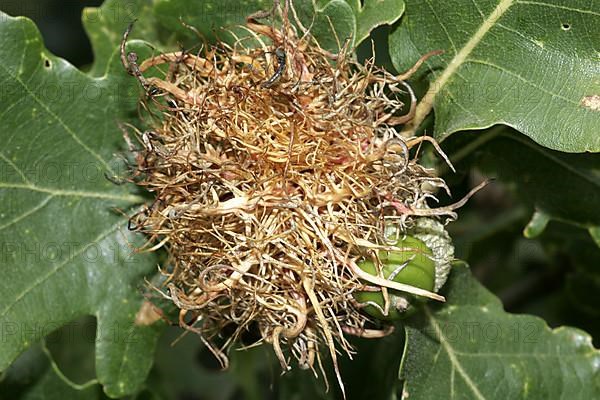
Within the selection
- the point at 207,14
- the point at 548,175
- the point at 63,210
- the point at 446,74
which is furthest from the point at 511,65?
the point at 63,210

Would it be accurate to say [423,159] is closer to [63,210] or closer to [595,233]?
[595,233]

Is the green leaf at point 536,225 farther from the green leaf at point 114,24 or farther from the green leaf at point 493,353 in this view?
the green leaf at point 114,24

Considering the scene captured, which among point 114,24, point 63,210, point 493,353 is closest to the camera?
point 63,210

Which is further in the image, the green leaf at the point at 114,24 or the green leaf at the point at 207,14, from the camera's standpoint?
the green leaf at the point at 114,24

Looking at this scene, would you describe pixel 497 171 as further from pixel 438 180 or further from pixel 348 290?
pixel 348 290

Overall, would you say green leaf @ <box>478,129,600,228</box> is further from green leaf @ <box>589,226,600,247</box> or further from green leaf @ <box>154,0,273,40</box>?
green leaf @ <box>154,0,273,40</box>

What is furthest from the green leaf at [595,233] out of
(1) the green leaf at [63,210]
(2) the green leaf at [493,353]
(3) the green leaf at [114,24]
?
(3) the green leaf at [114,24]
